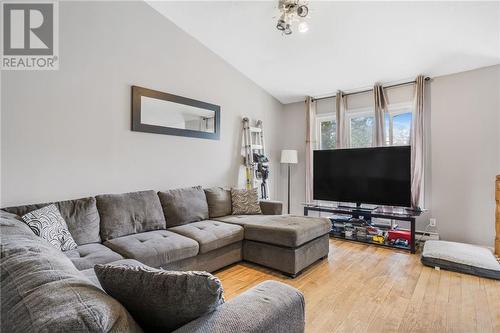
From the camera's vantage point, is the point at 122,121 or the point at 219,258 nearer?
the point at 219,258

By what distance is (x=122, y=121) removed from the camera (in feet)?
9.54

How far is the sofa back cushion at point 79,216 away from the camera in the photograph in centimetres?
216

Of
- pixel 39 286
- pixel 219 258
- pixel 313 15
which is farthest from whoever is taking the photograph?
pixel 313 15

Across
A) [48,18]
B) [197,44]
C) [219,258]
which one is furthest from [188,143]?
[48,18]

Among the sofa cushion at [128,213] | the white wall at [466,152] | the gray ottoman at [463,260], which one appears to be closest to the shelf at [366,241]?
the gray ottoman at [463,260]

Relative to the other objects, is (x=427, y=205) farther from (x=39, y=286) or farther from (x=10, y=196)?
(x=10, y=196)

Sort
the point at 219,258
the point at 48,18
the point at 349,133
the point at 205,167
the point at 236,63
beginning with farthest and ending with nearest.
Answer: the point at 349,133
the point at 236,63
the point at 205,167
the point at 219,258
the point at 48,18

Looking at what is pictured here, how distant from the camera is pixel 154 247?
2154 millimetres

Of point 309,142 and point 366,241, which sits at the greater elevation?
point 309,142

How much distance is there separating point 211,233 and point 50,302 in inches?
79.0

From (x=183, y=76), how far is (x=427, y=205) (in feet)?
12.8

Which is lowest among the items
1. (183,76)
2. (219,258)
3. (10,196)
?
(219,258)

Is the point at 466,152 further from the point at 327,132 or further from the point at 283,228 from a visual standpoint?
the point at 283,228

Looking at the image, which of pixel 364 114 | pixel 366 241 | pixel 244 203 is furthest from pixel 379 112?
pixel 244 203
